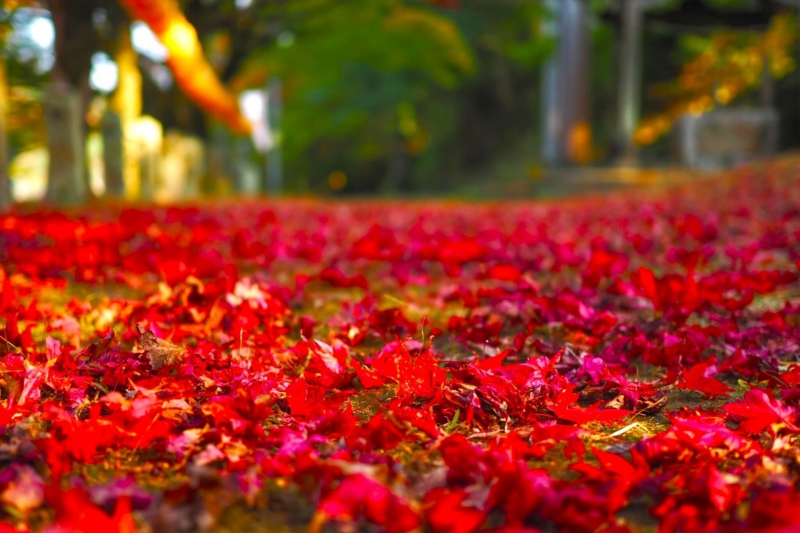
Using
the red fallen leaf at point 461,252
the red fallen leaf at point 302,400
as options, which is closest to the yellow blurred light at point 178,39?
the red fallen leaf at point 461,252

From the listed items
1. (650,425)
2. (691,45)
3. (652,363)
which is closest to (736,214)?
(652,363)

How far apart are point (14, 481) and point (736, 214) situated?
519cm

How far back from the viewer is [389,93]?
2095 centimetres

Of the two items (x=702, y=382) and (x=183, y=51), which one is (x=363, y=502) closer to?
(x=702, y=382)

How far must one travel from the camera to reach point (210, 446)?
125cm

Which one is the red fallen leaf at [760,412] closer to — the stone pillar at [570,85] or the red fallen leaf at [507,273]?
the red fallen leaf at [507,273]

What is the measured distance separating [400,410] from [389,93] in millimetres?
20328

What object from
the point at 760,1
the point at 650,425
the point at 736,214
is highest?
the point at 760,1

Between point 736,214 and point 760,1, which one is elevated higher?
point 760,1

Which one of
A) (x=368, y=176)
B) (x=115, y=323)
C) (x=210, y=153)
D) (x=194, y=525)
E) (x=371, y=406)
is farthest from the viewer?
(x=368, y=176)

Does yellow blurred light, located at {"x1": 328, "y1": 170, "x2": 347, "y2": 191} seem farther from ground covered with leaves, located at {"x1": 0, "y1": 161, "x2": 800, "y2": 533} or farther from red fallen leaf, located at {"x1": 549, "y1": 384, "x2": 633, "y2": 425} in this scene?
red fallen leaf, located at {"x1": 549, "y1": 384, "x2": 633, "y2": 425}

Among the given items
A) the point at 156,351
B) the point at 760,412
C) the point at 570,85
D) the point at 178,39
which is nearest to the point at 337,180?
the point at 570,85

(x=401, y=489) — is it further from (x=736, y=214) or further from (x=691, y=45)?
(x=691, y=45)

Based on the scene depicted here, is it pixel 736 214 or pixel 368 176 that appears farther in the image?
→ pixel 368 176
